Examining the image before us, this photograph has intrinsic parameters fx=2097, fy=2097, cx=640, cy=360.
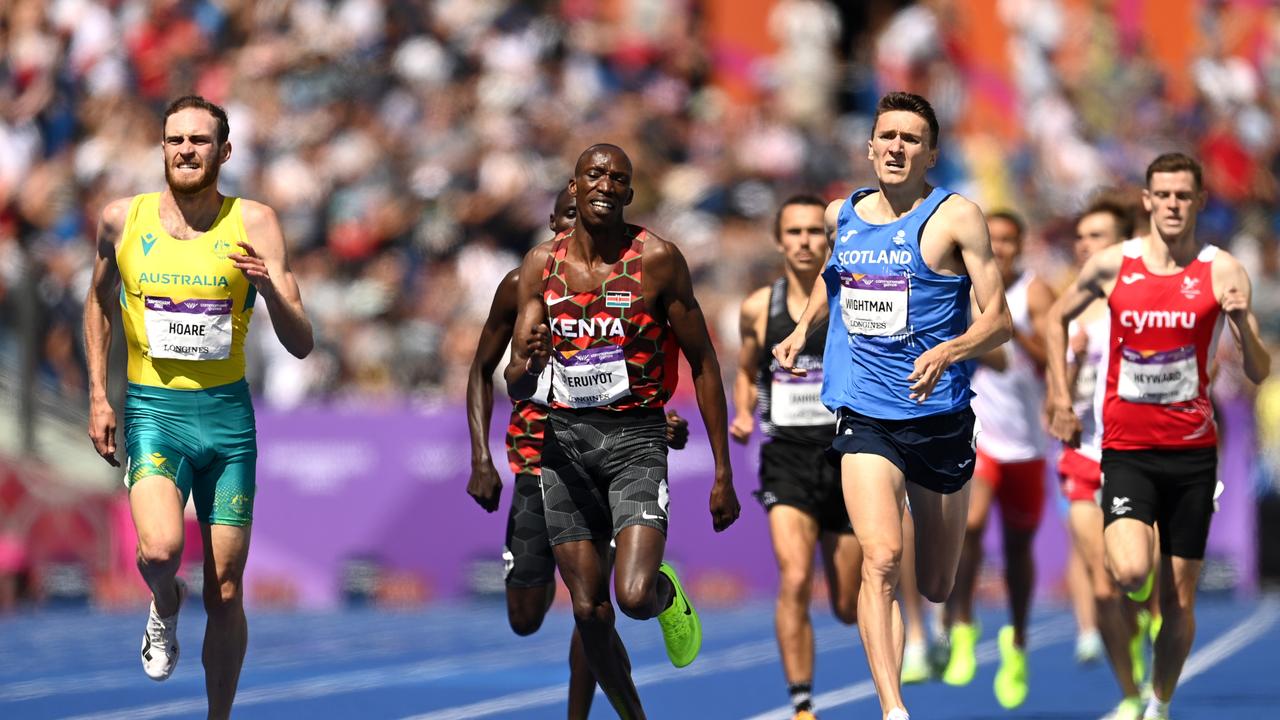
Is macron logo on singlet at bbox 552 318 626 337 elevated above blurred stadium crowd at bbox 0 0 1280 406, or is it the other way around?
blurred stadium crowd at bbox 0 0 1280 406

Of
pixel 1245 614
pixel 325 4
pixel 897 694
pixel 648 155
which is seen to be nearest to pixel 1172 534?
pixel 897 694

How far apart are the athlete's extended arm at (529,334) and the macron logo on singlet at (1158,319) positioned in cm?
294

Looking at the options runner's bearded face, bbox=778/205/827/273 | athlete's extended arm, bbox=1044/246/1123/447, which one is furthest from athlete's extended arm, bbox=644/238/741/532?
runner's bearded face, bbox=778/205/827/273

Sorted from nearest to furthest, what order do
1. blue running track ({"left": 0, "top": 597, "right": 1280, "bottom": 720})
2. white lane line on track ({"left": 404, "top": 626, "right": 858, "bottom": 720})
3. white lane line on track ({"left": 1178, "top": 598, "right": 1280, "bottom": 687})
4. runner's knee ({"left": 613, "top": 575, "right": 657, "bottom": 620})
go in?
runner's knee ({"left": 613, "top": 575, "right": 657, "bottom": 620}) < white lane line on track ({"left": 404, "top": 626, "right": 858, "bottom": 720}) < blue running track ({"left": 0, "top": 597, "right": 1280, "bottom": 720}) < white lane line on track ({"left": 1178, "top": 598, "right": 1280, "bottom": 687})

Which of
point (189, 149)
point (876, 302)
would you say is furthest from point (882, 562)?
point (189, 149)

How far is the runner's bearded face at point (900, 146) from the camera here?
855 centimetres

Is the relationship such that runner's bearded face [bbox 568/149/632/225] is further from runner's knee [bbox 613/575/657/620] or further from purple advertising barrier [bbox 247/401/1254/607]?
purple advertising barrier [bbox 247/401/1254/607]

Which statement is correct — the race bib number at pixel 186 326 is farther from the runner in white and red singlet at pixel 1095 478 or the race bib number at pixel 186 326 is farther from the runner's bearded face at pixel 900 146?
the runner in white and red singlet at pixel 1095 478

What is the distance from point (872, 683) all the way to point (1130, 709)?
255 centimetres

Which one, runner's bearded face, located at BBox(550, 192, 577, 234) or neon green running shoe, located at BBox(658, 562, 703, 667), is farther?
runner's bearded face, located at BBox(550, 192, 577, 234)

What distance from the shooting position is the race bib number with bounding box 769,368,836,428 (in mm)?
10820

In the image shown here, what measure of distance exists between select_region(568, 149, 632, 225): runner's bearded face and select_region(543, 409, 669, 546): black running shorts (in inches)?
31.9

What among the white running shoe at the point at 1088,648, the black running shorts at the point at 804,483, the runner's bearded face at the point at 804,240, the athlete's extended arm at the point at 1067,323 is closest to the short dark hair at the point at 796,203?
the runner's bearded face at the point at 804,240

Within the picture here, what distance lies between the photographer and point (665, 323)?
27.6 ft
